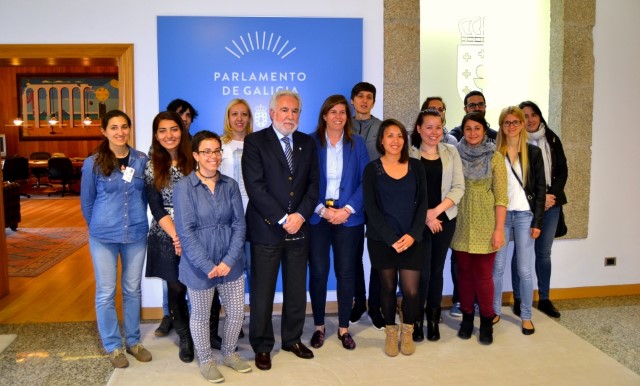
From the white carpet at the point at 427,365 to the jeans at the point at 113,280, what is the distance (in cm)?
26

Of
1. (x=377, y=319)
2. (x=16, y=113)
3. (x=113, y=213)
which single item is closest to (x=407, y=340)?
(x=377, y=319)

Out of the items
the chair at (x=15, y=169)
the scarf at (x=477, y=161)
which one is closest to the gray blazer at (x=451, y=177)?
the scarf at (x=477, y=161)

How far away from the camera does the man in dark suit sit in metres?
3.10

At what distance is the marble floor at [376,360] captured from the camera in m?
3.09

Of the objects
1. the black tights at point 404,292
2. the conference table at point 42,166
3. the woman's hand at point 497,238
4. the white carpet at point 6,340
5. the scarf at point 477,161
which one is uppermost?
the scarf at point 477,161

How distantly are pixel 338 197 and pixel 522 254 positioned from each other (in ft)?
4.69

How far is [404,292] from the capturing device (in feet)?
11.1

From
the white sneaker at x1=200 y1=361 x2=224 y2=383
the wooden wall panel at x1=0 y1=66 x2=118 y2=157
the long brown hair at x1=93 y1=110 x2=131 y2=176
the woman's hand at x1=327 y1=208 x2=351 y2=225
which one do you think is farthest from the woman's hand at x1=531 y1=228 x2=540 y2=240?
the wooden wall panel at x1=0 y1=66 x2=118 y2=157

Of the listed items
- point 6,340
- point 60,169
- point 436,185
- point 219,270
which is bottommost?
point 6,340

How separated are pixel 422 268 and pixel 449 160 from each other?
2.34 feet

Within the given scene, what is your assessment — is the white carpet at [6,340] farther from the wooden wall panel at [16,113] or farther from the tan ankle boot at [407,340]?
the wooden wall panel at [16,113]

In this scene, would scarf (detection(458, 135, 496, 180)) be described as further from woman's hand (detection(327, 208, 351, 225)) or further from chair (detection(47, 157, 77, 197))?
chair (detection(47, 157, 77, 197))

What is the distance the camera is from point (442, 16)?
474 centimetres

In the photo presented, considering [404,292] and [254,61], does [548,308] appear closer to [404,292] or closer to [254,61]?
[404,292]
